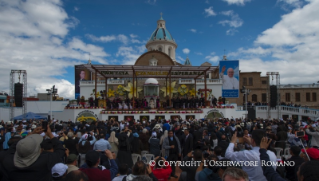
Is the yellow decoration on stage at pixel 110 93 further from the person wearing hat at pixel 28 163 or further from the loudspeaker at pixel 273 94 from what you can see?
the person wearing hat at pixel 28 163

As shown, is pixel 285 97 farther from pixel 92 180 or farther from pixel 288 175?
pixel 92 180

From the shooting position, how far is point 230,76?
98.1 feet

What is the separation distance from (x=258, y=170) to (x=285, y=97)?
4534 cm

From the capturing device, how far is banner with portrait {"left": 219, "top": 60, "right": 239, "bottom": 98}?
29.7m

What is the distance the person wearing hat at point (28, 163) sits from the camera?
301 cm

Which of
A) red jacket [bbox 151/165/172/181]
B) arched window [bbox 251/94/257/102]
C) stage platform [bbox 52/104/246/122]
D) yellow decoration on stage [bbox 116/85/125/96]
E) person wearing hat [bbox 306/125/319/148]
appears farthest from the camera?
arched window [bbox 251/94/257/102]

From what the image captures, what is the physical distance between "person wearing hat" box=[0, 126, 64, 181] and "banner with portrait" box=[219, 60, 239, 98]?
28.5 metres

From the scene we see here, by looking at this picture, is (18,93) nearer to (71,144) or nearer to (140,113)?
(140,113)

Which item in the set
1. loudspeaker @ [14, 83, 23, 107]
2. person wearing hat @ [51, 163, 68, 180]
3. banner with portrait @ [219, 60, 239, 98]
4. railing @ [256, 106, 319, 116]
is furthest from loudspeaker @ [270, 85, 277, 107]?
loudspeaker @ [14, 83, 23, 107]

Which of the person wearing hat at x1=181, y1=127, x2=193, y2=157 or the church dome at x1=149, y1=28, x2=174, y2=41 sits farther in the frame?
the church dome at x1=149, y1=28, x2=174, y2=41

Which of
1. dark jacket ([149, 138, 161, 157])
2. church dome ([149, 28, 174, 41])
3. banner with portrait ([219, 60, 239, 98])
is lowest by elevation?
dark jacket ([149, 138, 161, 157])

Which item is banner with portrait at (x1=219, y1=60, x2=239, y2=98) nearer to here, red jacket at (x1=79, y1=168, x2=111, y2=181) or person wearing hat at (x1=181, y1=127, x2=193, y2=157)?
person wearing hat at (x1=181, y1=127, x2=193, y2=157)

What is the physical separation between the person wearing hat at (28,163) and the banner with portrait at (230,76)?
28457 millimetres

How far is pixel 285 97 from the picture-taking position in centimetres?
4269
